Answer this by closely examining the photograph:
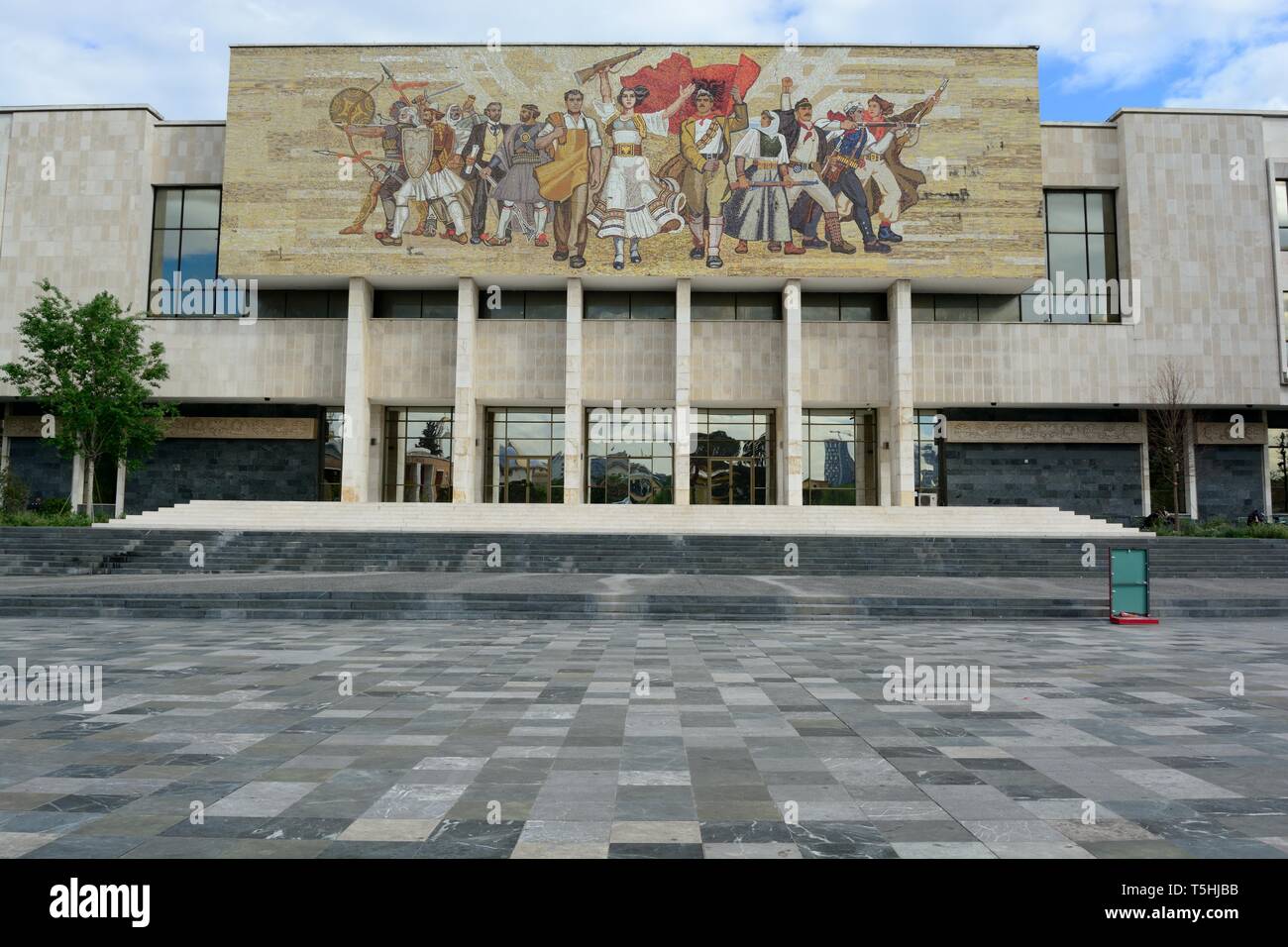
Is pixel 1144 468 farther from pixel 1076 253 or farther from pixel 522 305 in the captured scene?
pixel 522 305

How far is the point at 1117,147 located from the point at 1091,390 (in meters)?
10.5

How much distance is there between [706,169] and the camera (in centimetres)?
3278

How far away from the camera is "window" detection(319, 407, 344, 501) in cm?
3541

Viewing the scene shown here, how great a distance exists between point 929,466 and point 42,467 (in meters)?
38.1

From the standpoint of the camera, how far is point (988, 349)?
34062 mm

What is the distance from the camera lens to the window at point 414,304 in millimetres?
35094

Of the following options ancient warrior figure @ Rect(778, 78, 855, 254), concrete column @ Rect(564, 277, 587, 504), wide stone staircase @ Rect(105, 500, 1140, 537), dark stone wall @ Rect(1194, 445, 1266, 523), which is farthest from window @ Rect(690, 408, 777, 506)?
dark stone wall @ Rect(1194, 445, 1266, 523)

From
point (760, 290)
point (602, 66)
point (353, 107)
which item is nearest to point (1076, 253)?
point (760, 290)

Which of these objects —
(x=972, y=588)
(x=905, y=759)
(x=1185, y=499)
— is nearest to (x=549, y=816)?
(x=905, y=759)

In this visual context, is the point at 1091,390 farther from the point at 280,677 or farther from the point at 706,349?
the point at 280,677

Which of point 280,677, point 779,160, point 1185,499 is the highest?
point 779,160

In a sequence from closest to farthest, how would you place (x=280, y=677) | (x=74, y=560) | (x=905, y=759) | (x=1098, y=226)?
(x=905, y=759), (x=280, y=677), (x=74, y=560), (x=1098, y=226)

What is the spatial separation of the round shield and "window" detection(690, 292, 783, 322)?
14941mm
